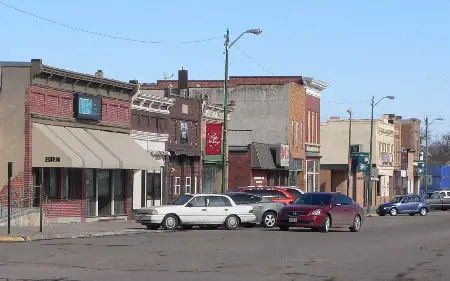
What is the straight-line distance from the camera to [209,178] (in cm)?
5453

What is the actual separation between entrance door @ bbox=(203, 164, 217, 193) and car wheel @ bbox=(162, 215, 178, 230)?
18.5 metres

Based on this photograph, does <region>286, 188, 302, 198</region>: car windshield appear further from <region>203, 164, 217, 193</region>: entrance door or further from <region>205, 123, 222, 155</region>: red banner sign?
<region>203, 164, 217, 193</region>: entrance door

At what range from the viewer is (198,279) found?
657 inches

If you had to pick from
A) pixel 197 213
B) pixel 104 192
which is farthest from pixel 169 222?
pixel 104 192

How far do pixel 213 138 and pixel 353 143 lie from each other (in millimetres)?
40408

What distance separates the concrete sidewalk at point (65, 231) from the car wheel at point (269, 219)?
5129 millimetres

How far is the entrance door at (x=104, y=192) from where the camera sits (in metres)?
42.0

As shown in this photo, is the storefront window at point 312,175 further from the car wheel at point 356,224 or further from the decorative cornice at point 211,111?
the car wheel at point 356,224

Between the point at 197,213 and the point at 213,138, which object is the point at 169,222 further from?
the point at 213,138

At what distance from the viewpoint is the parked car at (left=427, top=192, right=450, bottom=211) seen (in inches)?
2926

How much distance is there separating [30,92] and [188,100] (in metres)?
15.7

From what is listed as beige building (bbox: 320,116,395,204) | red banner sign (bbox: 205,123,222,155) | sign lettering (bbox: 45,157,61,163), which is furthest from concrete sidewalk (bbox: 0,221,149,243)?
beige building (bbox: 320,116,395,204)

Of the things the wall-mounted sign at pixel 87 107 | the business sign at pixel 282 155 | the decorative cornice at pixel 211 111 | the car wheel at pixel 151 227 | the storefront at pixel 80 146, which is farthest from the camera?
the business sign at pixel 282 155

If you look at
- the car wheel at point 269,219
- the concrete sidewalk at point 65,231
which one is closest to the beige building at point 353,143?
the car wheel at point 269,219
